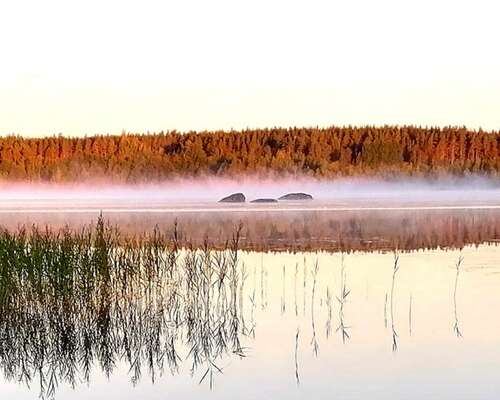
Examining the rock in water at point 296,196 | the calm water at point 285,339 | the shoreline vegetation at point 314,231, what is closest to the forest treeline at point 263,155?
the rock in water at point 296,196

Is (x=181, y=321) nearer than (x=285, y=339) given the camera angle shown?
No

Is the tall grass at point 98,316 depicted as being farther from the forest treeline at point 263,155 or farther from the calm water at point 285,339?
the forest treeline at point 263,155

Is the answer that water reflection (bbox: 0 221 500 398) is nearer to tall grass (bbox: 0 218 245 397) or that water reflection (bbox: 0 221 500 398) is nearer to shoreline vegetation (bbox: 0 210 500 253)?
tall grass (bbox: 0 218 245 397)

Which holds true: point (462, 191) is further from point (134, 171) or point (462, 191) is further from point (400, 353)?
point (400, 353)

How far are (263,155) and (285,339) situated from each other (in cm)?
3529

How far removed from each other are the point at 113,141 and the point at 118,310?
3603 centimetres

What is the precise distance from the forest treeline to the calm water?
2976 cm

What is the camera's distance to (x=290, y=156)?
42.6 meters

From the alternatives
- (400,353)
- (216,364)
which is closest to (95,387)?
(216,364)

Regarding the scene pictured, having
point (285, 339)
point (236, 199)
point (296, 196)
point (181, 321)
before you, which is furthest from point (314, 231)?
point (296, 196)

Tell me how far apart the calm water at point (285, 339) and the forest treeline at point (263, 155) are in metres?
29.8

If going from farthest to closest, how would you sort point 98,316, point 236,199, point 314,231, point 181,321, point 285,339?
point 236,199
point 314,231
point 181,321
point 98,316
point 285,339

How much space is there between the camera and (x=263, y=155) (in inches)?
1702

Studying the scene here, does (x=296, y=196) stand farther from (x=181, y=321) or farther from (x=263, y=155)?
(x=181, y=321)
